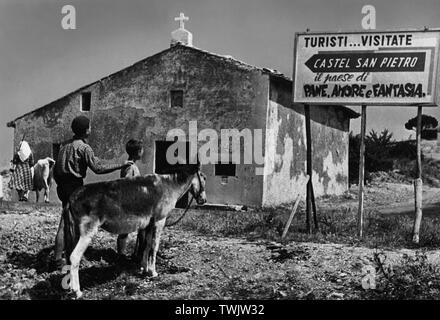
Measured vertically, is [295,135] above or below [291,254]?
above

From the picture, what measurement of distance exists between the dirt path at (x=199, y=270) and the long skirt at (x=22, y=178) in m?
8.82

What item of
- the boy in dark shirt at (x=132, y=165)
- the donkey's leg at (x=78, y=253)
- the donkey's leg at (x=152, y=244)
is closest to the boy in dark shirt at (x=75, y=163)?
the boy in dark shirt at (x=132, y=165)

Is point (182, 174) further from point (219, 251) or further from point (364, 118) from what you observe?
point (364, 118)

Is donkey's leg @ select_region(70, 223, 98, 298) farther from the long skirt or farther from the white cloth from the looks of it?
the long skirt

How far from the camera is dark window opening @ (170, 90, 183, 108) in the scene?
18.8 metres

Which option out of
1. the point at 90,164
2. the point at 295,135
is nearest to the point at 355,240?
the point at 90,164

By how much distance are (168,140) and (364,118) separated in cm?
963

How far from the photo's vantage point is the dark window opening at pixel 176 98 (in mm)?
18750

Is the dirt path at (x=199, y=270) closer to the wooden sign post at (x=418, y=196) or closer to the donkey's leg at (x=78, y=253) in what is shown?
the donkey's leg at (x=78, y=253)

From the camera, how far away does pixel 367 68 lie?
962 centimetres

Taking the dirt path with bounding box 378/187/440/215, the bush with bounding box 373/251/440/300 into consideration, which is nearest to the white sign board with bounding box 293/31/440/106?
the bush with bounding box 373/251/440/300

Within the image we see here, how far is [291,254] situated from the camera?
25.1 ft

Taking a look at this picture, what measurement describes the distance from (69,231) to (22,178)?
462 inches
